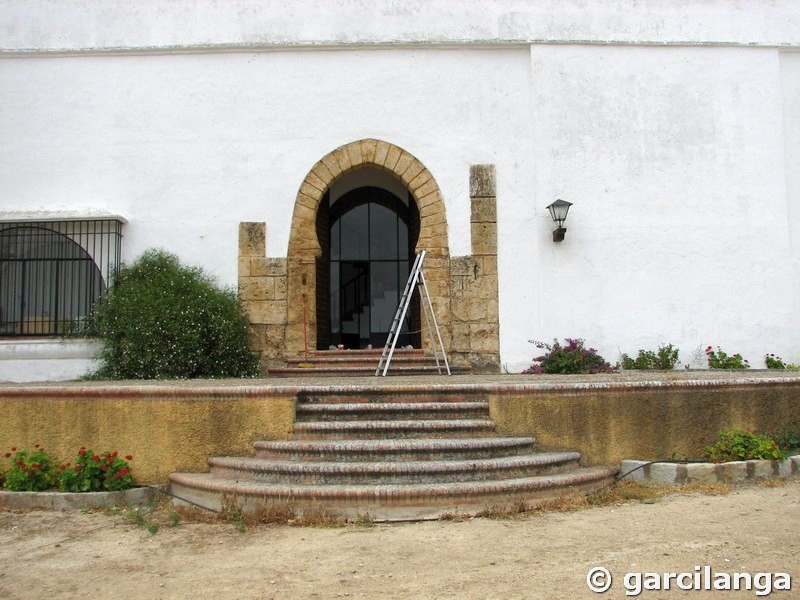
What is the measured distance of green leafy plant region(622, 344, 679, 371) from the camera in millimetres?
9289

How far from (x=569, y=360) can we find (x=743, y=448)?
326 cm

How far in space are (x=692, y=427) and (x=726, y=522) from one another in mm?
1528

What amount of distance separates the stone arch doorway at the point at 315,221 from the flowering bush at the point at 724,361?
3.65 metres

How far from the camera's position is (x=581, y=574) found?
12.2 ft

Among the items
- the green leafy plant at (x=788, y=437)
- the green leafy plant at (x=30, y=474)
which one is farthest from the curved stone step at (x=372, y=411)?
the green leafy plant at (x=788, y=437)

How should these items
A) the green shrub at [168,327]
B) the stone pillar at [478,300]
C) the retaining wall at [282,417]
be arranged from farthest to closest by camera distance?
the stone pillar at [478,300], the green shrub at [168,327], the retaining wall at [282,417]

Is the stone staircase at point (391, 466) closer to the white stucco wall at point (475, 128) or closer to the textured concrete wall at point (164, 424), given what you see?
the textured concrete wall at point (164, 424)

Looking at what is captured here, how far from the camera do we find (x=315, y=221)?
32.2ft

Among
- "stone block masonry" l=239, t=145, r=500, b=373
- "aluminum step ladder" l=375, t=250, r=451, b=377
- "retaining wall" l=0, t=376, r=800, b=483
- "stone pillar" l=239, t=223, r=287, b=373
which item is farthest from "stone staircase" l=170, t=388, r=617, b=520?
"stone pillar" l=239, t=223, r=287, b=373

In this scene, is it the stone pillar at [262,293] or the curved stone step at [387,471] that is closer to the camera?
the curved stone step at [387,471]

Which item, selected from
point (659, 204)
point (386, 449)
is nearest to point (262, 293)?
point (386, 449)

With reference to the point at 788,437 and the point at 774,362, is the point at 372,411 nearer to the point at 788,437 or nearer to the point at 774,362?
the point at 788,437

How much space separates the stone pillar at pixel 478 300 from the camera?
31.1 feet

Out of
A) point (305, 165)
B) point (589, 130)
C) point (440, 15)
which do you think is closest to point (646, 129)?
point (589, 130)
